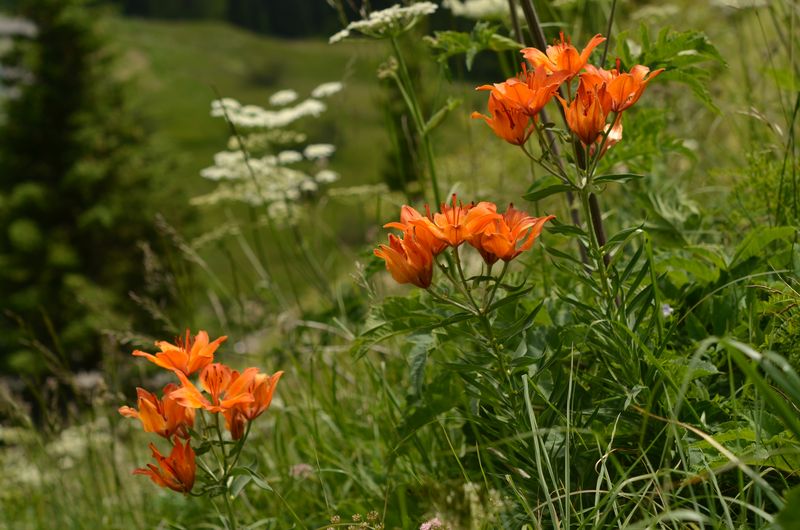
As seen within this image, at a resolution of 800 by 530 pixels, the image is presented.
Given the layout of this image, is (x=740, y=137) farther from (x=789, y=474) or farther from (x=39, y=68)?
(x=39, y=68)

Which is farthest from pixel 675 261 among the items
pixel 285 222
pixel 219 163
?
pixel 219 163

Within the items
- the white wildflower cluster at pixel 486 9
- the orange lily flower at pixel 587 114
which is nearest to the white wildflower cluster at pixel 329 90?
the white wildflower cluster at pixel 486 9

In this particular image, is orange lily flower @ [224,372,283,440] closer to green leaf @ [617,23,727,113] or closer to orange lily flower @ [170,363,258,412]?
orange lily flower @ [170,363,258,412]

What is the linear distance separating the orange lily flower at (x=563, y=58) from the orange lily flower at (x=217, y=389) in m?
0.76

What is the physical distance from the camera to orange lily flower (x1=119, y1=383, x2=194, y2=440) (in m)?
1.31

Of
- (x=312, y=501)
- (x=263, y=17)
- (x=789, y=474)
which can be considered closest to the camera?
(x=789, y=474)

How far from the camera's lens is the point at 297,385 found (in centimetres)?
284

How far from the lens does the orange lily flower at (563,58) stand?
1.33m

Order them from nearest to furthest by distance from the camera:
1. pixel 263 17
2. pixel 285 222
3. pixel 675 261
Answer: pixel 675 261, pixel 285 222, pixel 263 17

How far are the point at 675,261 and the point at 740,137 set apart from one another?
4.71 ft

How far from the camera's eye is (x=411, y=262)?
4.19 ft

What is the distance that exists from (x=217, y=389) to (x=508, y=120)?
2.35ft

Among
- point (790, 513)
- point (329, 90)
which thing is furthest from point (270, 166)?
point (790, 513)

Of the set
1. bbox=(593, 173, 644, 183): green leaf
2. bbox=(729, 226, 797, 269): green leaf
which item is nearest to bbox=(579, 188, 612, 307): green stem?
bbox=(593, 173, 644, 183): green leaf
